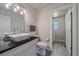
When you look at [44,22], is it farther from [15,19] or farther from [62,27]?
[15,19]

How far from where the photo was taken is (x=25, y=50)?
1.03m

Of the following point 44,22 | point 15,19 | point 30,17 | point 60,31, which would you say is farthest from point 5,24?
point 60,31

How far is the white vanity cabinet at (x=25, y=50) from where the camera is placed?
86cm

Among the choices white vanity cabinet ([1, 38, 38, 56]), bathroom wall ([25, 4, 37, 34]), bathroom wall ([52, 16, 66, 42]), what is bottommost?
white vanity cabinet ([1, 38, 38, 56])

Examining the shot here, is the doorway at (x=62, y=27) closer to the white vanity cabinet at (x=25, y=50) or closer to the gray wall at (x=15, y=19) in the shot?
the white vanity cabinet at (x=25, y=50)

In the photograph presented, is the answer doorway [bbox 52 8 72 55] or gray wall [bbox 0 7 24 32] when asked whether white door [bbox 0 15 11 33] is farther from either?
doorway [bbox 52 8 72 55]

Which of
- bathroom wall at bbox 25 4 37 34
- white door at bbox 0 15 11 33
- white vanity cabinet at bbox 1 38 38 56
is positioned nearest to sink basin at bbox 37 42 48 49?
white vanity cabinet at bbox 1 38 38 56

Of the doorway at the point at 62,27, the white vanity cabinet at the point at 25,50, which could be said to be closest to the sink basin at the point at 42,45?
the white vanity cabinet at the point at 25,50

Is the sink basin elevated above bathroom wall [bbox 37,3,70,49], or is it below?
below

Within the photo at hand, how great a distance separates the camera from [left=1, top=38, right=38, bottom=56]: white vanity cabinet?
0.86 metres

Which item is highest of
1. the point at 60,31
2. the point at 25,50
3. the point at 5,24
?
the point at 5,24

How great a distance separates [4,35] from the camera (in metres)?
0.90

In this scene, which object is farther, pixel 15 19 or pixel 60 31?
pixel 60 31

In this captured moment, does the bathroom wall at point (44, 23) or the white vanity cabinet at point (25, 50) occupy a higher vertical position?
the bathroom wall at point (44, 23)
